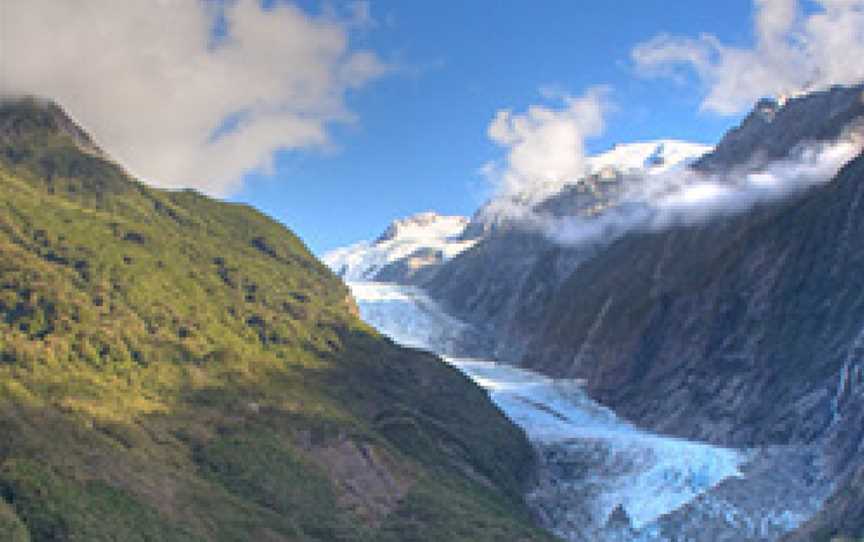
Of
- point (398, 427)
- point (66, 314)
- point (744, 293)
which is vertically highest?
point (744, 293)

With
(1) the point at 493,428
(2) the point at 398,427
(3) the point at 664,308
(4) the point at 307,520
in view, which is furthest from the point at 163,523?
(3) the point at 664,308

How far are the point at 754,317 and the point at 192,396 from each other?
66.3 meters

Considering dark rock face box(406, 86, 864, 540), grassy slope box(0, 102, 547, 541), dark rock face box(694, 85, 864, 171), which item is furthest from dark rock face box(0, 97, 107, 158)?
dark rock face box(694, 85, 864, 171)

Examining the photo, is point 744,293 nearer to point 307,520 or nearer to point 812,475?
point 812,475

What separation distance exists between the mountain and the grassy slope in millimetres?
23654

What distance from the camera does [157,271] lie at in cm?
10406

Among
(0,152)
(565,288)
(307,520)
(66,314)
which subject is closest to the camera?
(307,520)

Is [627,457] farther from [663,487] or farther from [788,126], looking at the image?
[788,126]

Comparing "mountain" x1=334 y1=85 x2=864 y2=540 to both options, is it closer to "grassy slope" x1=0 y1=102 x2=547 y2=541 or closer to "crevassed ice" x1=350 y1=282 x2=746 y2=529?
"crevassed ice" x1=350 y1=282 x2=746 y2=529

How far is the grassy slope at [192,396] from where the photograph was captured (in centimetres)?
6969

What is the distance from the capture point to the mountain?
109 m

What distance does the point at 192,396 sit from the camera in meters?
90.1

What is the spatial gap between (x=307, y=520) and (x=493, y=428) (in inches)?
1662

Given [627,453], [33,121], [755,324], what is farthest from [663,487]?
[33,121]
